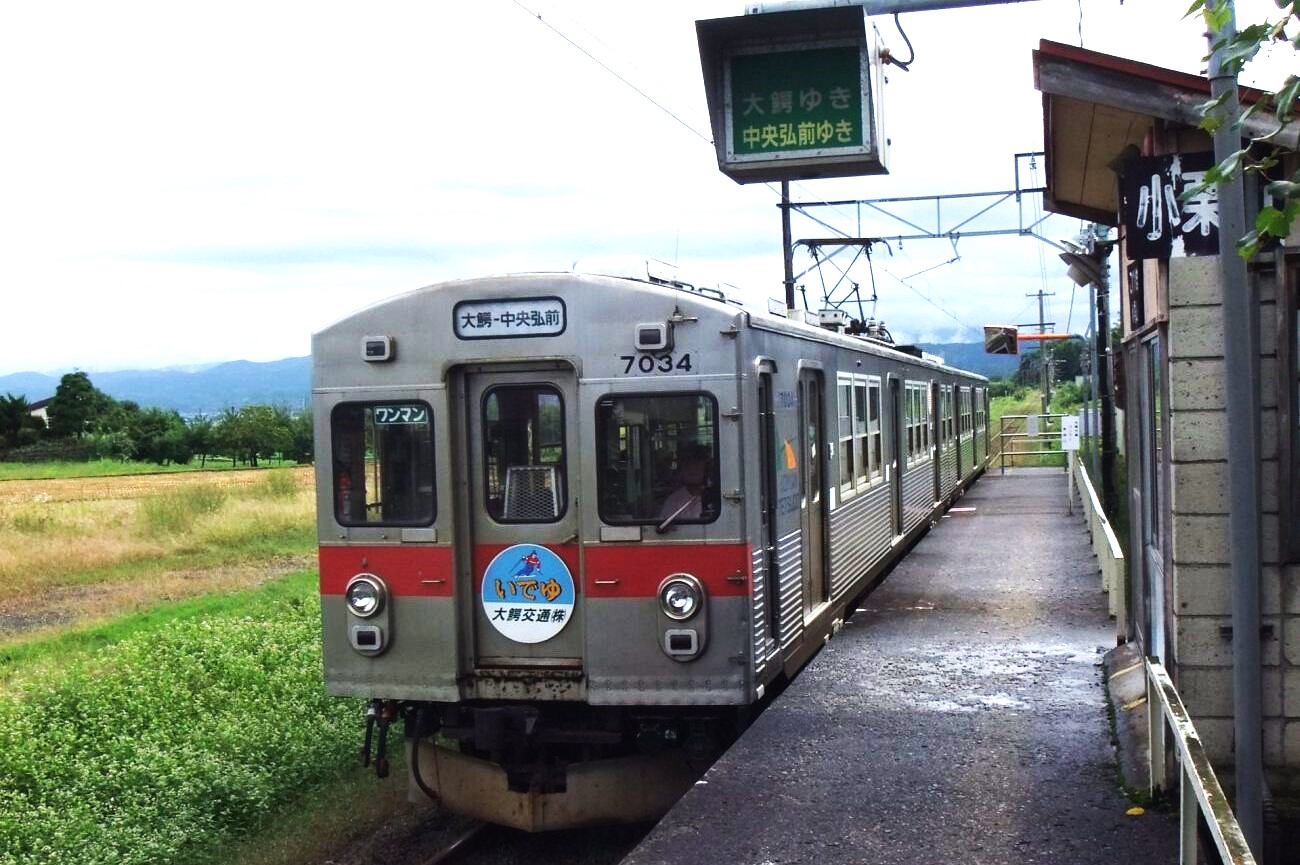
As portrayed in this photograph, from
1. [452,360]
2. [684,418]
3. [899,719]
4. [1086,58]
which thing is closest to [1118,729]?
[899,719]

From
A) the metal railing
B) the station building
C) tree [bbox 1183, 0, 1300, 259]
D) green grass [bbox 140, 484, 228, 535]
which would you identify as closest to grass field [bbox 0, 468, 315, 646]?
green grass [bbox 140, 484, 228, 535]

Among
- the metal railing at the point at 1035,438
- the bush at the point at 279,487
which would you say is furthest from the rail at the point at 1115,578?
the bush at the point at 279,487

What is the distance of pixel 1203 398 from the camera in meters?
6.02

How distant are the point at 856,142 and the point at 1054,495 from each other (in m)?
14.4

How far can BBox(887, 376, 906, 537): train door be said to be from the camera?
44.7 ft

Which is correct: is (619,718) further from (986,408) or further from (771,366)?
(986,408)

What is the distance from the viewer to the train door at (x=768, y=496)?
736 cm

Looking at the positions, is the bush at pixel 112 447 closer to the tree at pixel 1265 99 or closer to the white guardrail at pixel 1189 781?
the white guardrail at pixel 1189 781

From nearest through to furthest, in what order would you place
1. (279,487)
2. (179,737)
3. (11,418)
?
1. (179,737)
2. (279,487)
3. (11,418)

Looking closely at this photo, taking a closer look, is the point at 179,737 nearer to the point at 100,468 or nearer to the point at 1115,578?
the point at 1115,578

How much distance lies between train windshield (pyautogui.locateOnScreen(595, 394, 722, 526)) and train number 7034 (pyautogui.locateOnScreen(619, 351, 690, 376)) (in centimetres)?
14

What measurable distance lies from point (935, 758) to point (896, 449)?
7.29 metres

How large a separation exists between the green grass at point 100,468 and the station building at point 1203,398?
55101 mm

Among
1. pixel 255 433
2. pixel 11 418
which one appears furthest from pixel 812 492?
pixel 11 418
